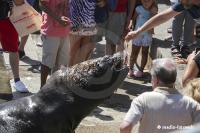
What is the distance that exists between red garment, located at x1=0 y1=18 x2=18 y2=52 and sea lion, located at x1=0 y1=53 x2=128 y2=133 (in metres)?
2.35

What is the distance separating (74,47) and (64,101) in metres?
2.62

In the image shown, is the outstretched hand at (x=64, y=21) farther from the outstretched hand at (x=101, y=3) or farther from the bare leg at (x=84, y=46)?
the outstretched hand at (x=101, y=3)

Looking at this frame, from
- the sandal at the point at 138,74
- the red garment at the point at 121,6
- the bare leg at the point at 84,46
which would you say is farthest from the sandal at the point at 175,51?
the bare leg at the point at 84,46

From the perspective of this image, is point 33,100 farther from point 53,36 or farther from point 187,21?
point 187,21

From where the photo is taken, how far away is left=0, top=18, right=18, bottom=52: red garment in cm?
655

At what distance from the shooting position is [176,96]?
3826mm

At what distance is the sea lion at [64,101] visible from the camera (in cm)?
418

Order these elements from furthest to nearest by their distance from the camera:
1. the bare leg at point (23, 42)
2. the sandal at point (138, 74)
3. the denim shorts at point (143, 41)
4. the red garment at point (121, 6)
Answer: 1. the bare leg at point (23, 42)
2. the sandal at point (138, 74)
3. the denim shorts at point (143, 41)
4. the red garment at point (121, 6)

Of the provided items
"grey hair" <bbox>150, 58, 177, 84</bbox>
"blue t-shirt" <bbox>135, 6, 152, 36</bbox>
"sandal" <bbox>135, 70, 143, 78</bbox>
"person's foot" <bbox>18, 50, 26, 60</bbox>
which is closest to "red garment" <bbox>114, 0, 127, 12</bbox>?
"blue t-shirt" <bbox>135, 6, 152, 36</bbox>

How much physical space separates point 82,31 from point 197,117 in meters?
3.09

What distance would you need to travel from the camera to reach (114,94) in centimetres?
703

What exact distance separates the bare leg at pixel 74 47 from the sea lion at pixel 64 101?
236 centimetres

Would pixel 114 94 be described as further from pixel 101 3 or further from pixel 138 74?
pixel 101 3

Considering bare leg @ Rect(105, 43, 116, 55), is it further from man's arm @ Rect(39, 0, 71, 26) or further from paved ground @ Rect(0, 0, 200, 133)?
man's arm @ Rect(39, 0, 71, 26)
